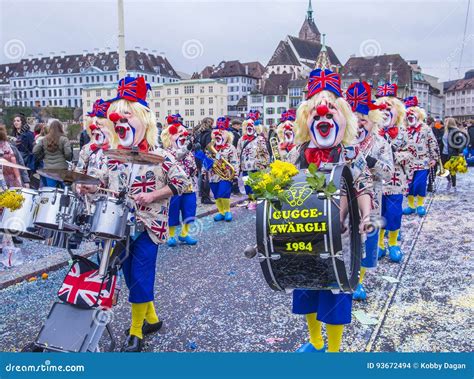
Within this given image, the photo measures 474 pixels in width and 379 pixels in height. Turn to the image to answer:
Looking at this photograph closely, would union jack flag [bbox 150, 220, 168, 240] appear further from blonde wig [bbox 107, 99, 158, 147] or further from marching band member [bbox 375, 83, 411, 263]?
marching band member [bbox 375, 83, 411, 263]

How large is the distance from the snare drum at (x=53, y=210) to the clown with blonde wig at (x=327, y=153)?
1.57 meters

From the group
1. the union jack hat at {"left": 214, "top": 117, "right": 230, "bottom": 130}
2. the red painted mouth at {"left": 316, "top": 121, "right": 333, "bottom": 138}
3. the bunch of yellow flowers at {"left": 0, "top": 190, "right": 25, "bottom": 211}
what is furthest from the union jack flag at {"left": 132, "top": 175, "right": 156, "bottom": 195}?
the union jack hat at {"left": 214, "top": 117, "right": 230, "bottom": 130}

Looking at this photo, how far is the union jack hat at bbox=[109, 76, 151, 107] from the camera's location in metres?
3.67

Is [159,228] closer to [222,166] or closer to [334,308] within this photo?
[334,308]

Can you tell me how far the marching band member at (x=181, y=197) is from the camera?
677 centimetres

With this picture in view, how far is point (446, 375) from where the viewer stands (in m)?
2.98

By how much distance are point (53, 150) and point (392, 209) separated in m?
5.70

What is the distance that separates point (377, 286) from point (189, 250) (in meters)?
2.73

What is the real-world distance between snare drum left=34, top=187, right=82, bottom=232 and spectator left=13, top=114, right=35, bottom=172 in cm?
592

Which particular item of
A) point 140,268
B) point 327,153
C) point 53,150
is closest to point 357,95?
point 327,153

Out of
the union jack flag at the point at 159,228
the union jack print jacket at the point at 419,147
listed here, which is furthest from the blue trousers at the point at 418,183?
the union jack flag at the point at 159,228

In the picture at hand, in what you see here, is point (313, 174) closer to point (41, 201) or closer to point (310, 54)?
point (41, 201)

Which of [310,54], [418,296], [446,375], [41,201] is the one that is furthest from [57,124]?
[310,54]

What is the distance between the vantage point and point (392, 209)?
5.61 metres
